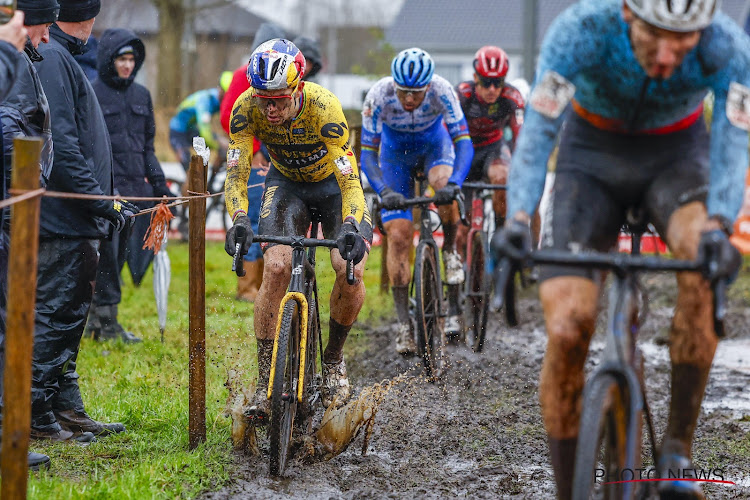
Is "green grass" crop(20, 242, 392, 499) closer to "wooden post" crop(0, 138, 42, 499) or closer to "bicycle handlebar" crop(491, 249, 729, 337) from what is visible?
"wooden post" crop(0, 138, 42, 499)

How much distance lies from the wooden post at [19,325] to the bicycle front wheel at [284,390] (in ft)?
4.80

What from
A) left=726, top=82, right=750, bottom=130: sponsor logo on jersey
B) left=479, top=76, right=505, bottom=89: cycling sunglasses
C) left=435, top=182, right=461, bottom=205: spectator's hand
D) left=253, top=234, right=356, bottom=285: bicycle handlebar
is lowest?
left=253, top=234, right=356, bottom=285: bicycle handlebar

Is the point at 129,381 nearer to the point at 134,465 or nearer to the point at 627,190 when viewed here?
the point at 134,465

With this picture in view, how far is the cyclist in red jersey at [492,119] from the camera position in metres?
9.08

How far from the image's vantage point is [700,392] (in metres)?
3.75

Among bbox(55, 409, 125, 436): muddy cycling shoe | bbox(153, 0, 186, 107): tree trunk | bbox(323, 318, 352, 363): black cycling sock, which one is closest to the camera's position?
bbox(55, 409, 125, 436): muddy cycling shoe

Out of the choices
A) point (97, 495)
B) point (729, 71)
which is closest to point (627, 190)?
point (729, 71)

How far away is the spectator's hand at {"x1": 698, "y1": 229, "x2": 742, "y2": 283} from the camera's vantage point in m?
3.24

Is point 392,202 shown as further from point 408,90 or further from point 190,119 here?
point 190,119

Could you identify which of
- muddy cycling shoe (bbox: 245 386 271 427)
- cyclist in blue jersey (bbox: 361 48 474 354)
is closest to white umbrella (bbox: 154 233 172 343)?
cyclist in blue jersey (bbox: 361 48 474 354)

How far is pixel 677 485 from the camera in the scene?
348 cm

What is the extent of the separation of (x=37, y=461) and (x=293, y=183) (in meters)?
2.25

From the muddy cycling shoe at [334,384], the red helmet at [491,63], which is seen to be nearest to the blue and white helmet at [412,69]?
the red helmet at [491,63]

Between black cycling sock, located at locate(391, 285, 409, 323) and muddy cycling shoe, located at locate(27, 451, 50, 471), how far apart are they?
3.85 metres
